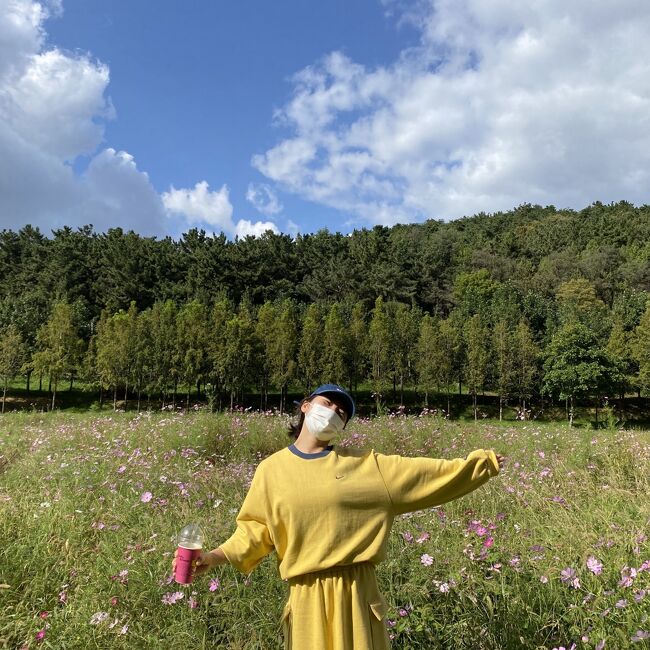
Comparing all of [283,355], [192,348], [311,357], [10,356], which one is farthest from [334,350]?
[10,356]

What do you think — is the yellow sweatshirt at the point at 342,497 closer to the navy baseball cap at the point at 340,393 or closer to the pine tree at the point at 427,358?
the navy baseball cap at the point at 340,393

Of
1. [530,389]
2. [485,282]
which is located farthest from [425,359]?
[485,282]

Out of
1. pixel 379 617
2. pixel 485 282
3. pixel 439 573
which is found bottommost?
pixel 439 573

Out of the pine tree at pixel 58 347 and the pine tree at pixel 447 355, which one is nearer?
the pine tree at pixel 58 347

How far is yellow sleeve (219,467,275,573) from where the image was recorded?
2049 mm

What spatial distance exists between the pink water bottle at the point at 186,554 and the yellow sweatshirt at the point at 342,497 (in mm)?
144

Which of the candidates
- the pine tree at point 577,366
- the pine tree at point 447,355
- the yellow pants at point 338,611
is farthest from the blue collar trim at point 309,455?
the pine tree at point 447,355

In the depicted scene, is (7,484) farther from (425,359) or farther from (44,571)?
(425,359)

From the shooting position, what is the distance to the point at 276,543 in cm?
204

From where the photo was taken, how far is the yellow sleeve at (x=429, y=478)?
77.9 inches

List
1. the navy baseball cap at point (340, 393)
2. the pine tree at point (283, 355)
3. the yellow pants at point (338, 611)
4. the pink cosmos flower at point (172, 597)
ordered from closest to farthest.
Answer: the yellow pants at point (338, 611), the navy baseball cap at point (340, 393), the pink cosmos flower at point (172, 597), the pine tree at point (283, 355)

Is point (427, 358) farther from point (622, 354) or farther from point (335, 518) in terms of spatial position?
point (335, 518)

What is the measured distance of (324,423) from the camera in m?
2.04

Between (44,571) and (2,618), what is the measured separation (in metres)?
0.45
